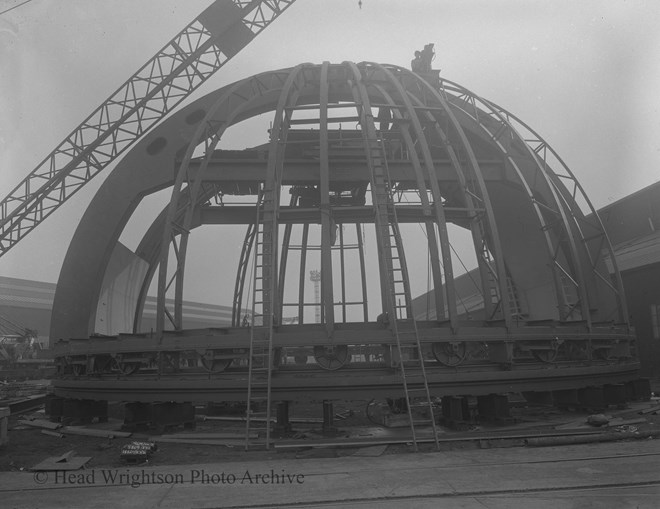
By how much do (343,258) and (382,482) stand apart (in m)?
13.6

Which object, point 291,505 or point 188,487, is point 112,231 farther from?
point 291,505

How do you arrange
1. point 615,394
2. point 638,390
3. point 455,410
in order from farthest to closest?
point 638,390, point 615,394, point 455,410

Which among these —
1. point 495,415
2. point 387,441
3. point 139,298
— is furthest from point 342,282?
point 387,441

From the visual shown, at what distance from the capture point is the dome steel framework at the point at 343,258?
10227 millimetres

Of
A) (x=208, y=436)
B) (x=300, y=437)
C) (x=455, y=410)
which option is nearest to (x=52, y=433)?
(x=208, y=436)

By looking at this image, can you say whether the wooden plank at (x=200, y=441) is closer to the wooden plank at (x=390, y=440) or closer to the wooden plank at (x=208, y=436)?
the wooden plank at (x=208, y=436)

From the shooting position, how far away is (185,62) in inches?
990

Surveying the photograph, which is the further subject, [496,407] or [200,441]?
[496,407]

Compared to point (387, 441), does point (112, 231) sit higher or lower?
higher

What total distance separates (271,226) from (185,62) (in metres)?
17.4

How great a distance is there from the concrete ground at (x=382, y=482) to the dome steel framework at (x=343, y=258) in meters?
1.97

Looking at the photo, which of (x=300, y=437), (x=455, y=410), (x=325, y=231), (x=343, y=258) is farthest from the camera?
(x=343, y=258)

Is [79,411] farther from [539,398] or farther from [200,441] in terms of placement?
[539,398]

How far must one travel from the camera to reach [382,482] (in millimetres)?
5945
